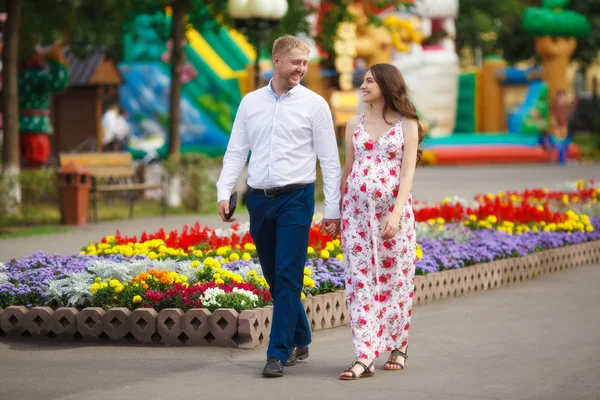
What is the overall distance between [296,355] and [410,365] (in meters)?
0.70

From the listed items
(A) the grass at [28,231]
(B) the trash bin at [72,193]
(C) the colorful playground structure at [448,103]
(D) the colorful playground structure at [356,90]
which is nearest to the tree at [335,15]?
(B) the trash bin at [72,193]

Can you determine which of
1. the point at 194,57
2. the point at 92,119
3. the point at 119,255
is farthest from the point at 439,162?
the point at 119,255

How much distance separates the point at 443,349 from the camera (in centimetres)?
780

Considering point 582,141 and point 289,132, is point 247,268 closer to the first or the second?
point 289,132

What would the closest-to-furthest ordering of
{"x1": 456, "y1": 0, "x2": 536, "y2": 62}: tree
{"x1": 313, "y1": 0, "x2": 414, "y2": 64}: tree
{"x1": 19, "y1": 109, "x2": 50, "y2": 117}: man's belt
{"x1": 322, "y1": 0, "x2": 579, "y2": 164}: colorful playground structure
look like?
1. {"x1": 19, "y1": 109, "x2": 50, "y2": 117}: man's belt
2. {"x1": 313, "y1": 0, "x2": 414, "y2": 64}: tree
3. {"x1": 322, "y1": 0, "x2": 579, "y2": 164}: colorful playground structure
4. {"x1": 456, "y1": 0, "x2": 536, "y2": 62}: tree

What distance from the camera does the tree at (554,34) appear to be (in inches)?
1431

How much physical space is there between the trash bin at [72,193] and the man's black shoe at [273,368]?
405 inches

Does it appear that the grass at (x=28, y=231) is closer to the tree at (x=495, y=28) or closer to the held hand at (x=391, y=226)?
the held hand at (x=391, y=226)

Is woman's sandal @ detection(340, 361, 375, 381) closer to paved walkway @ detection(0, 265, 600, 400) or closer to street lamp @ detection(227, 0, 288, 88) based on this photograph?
paved walkway @ detection(0, 265, 600, 400)

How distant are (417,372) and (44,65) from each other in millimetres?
15918

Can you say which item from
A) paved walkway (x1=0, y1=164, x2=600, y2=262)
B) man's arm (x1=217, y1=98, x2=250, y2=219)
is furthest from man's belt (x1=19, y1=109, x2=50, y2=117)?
man's arm (x1=217, y1=98, x2=250, y2=219)

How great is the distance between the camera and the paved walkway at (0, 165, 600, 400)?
6.47 meters

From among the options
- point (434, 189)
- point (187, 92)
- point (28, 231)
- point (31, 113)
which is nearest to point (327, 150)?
point (28, 231)

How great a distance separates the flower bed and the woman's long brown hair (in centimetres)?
184
